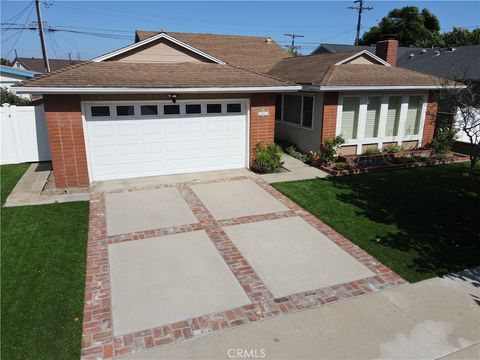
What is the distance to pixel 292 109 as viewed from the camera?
50.1ft

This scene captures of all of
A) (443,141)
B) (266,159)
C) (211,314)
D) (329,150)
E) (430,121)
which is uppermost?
(430,121)

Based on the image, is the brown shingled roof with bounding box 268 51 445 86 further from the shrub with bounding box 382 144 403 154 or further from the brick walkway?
the brick walkway

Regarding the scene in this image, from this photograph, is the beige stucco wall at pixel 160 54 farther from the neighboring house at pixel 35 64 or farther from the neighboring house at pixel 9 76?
the neighboring house at pixel 35 64

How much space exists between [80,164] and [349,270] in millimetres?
8087

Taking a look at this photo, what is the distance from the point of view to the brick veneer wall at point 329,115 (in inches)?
499

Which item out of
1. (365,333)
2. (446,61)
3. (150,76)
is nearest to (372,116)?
(150,76)

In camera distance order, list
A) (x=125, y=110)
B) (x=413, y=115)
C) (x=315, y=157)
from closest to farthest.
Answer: (x=125, y=110) < (x=315, y=157) < (x=413, y=115)

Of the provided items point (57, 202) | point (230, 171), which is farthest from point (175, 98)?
point (57, 202)

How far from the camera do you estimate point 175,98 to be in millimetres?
10633

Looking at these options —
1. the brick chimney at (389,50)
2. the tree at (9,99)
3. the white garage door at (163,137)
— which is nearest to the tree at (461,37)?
the brick chimney at (389,50)

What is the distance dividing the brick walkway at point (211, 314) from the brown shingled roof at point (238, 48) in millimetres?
12528

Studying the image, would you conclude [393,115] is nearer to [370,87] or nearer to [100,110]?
[370,87]

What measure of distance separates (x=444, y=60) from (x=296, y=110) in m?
15.3

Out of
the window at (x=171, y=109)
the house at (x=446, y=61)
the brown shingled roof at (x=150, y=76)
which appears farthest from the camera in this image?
the house at (x=446, y=61)
